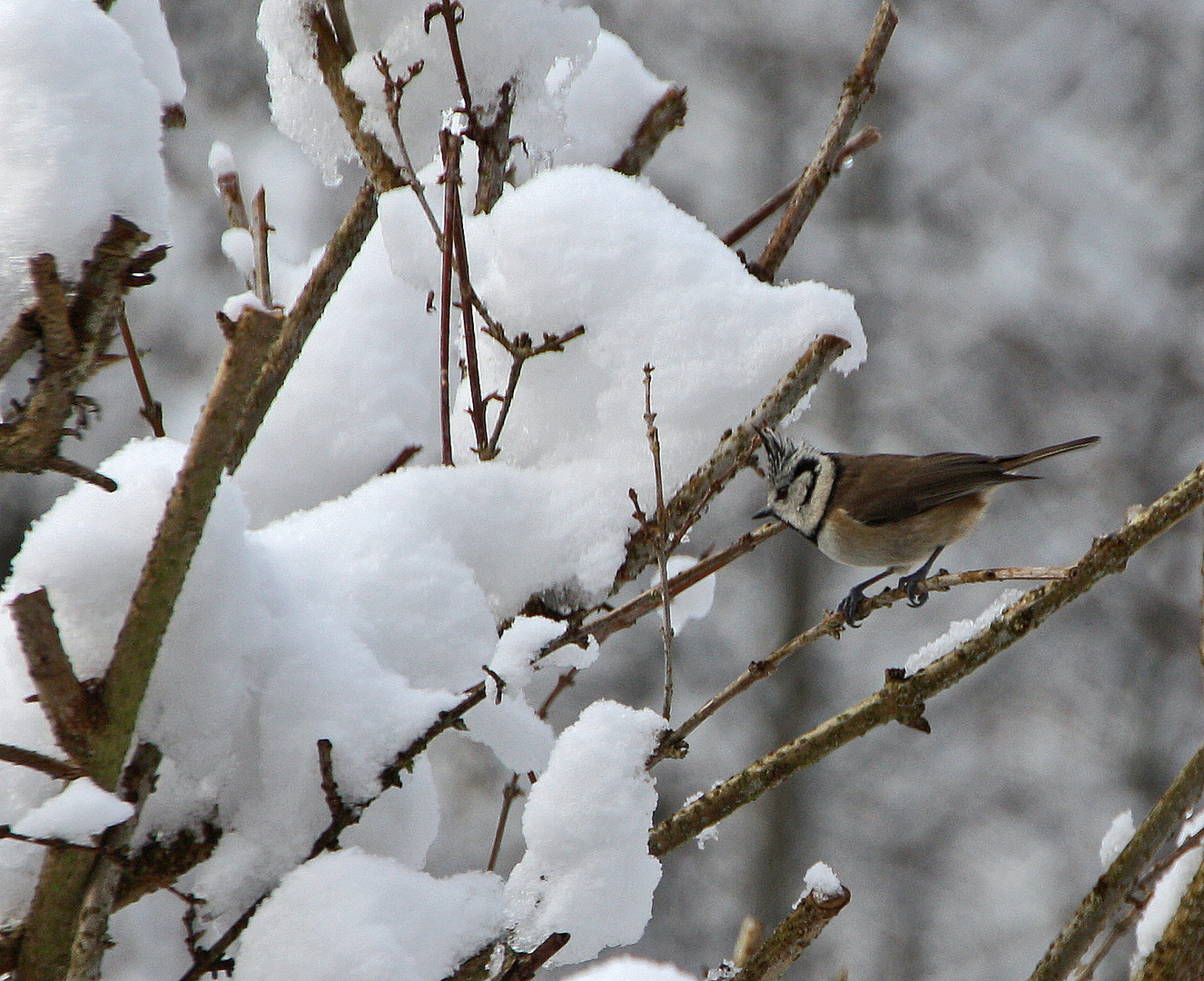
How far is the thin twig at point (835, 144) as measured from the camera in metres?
2.18

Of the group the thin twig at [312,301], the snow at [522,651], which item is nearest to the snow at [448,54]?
the thin twig at [312,301]

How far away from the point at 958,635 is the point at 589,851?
31.6 inches

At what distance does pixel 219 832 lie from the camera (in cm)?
148

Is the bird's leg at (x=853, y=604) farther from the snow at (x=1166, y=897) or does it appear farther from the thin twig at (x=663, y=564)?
the snow at (x=1166, y=897)

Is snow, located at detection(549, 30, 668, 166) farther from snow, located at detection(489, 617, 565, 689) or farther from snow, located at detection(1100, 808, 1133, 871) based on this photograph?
snow, located at detection(1100, 808, 1133, 871)

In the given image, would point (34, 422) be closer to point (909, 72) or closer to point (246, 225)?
point (246, 225)

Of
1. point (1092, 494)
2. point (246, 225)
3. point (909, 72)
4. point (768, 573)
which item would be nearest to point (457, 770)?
point (768, 573)

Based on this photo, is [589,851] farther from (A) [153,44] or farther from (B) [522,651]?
(A) [153,44]

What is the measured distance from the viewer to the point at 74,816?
1.13 metres

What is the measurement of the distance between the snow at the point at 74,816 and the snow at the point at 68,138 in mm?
561

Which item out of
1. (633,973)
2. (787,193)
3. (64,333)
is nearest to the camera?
(633,973)

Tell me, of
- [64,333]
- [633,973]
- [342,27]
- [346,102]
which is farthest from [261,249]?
[633,973]

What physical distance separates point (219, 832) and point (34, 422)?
0.60 meters

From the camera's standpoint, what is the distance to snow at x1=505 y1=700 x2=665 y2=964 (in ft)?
4.75
